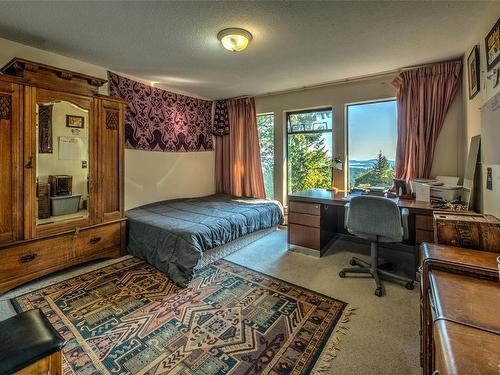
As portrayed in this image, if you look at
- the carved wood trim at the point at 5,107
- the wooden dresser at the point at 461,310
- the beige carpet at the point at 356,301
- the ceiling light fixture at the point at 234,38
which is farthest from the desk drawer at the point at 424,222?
the carved wood trim at the point at 5,107

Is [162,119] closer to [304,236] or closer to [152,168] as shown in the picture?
[152,168]

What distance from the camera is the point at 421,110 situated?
3.07 meters

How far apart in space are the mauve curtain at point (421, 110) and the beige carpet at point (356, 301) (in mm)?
1208

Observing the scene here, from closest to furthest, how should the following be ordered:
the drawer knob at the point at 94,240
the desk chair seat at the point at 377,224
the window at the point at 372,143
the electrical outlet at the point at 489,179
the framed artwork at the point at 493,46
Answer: the framed artwork at the point at 493,46, the electrical outlet at the point at 489,179, the desk chair seat at the point at 377,224, the drawer knob at the point at 94,240, the window at the point at 372,143

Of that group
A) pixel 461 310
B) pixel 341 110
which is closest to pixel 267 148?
pixel 341 110

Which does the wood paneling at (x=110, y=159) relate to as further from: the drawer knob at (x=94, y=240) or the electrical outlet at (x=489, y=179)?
the electrical outlet at (x=489, y=179)

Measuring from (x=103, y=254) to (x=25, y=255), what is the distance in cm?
72

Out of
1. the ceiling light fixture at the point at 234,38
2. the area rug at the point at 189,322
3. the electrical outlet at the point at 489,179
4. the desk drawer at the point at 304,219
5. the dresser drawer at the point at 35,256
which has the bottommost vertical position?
the area rug at the point at 189,322

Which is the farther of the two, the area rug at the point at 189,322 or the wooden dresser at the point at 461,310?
the area rug at the point at 189,322

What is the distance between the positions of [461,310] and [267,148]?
3.95 meters

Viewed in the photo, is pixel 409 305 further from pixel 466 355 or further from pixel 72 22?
pixel 72 22

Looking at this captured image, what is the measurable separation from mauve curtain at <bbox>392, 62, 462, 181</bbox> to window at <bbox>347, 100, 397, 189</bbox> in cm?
22

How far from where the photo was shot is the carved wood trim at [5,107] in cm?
219

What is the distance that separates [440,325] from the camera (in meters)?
0.78
